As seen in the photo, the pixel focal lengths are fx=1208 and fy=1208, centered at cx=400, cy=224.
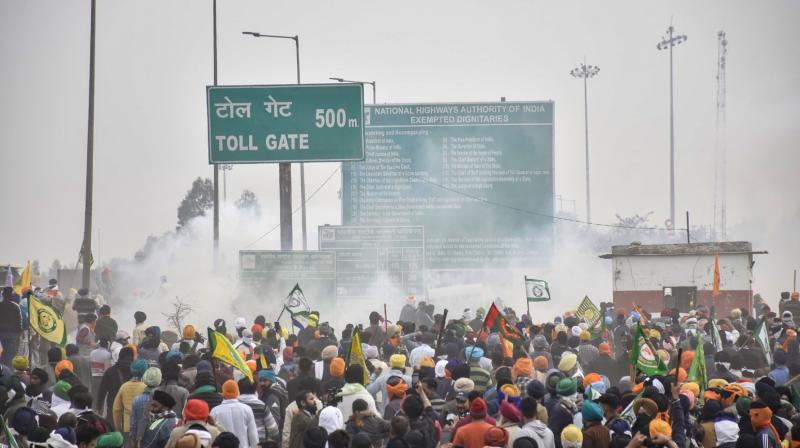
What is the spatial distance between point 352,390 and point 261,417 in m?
0.92

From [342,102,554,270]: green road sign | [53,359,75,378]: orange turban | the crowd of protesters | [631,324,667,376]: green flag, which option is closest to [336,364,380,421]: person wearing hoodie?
the crowd of protesters

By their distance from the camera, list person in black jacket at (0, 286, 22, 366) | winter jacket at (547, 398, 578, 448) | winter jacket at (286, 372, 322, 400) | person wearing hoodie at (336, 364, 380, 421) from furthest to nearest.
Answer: person in black jacket at (0, 286, 22, 366), winter jacket at (286, 372, 322, 400), person wearing hoodie at (336, 364, 380, 421), winter jacket at (547, 398, 578, 448)

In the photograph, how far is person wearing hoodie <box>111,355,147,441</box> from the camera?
13.0 m

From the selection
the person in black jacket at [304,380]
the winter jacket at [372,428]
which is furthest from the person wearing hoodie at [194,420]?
the person in black jacket at [304,380]

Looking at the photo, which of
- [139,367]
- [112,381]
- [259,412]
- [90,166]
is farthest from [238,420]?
[90,166]

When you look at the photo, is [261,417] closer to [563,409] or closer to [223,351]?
[223,351]

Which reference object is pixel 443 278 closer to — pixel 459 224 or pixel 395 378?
pixel 459 224

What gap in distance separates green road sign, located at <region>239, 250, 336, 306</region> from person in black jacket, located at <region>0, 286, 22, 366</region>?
12.1 meters

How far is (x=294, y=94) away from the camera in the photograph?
81.3ft

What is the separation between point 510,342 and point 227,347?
6.41 metres

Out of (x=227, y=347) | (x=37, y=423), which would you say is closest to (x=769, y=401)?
(x=227, y=347)

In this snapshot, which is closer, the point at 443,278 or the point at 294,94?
the point at 294,94

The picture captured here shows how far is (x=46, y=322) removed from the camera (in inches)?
685

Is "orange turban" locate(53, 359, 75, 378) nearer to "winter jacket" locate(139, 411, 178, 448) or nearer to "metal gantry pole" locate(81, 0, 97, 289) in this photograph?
"winter jacket" locate(139, 411, 178, 448)
